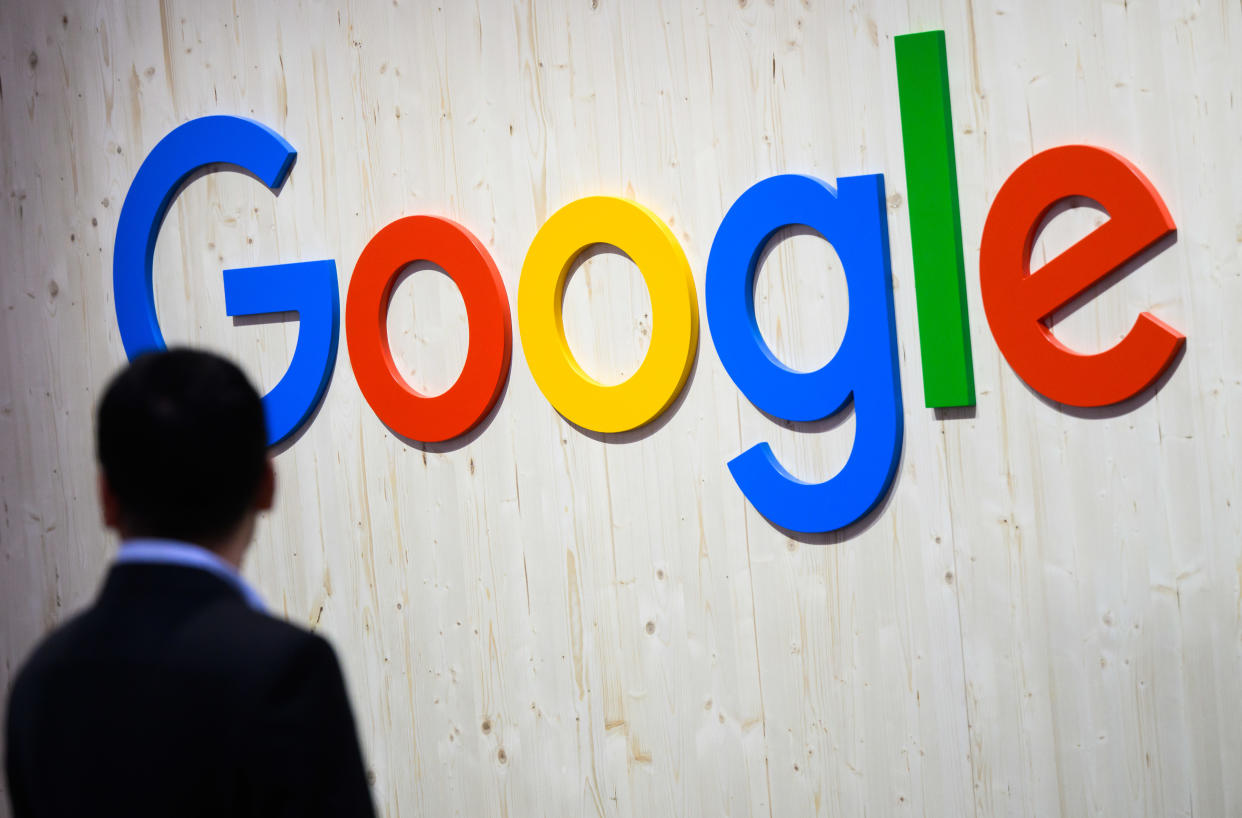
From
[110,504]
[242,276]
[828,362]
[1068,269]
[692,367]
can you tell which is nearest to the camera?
[110,504]

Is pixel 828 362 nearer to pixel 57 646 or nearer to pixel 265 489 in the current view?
pixel 265 489

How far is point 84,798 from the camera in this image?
36.0 inches

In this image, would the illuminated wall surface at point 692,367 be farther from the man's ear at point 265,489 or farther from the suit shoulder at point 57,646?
the suit shoulder at point 57,646

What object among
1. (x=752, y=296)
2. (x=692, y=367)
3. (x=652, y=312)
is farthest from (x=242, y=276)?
(x=752, y=296)

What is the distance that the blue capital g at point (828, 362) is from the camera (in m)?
2.31

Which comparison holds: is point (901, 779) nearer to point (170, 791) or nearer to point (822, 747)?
point (822, 747)

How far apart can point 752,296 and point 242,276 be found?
1.35 m

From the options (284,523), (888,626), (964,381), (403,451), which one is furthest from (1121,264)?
(284,523)

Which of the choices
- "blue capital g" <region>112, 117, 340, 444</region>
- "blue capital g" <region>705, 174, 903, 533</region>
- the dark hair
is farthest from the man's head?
"blue capital g" <region>112, 117, 340, 444</region>

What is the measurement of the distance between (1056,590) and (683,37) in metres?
1.41

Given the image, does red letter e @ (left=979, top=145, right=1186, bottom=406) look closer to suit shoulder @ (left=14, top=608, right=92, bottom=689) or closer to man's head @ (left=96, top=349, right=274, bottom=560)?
man's head @ (left=96, top=349, right=274, bottom=560)

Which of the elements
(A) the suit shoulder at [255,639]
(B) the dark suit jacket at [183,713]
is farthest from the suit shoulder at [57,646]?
(A) the suit shoulder at [255,639]

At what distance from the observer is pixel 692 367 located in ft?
8.26

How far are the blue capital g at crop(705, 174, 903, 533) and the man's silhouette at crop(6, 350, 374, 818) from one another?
154cm
